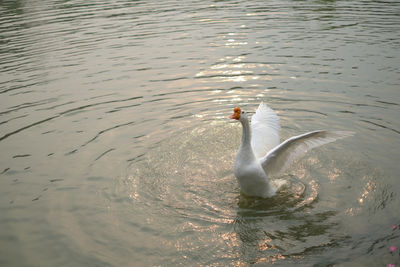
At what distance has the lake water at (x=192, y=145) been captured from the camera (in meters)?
6.25

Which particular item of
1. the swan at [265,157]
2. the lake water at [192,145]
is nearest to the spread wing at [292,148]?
the swan at [265,157]

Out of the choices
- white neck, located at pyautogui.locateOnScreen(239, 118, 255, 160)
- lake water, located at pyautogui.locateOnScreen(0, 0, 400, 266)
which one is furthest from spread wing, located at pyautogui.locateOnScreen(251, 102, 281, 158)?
white neck, located at pyautogui.locateOnScreen(239, 118, 255, 160)

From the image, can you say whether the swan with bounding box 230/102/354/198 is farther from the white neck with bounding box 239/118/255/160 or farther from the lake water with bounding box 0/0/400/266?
the lake water with bounding box 0/0/400/266

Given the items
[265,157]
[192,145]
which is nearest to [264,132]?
[265,157]

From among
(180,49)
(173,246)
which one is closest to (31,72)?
(180,49)

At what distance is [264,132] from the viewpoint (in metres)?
8.32

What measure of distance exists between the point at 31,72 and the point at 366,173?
11.0 metres

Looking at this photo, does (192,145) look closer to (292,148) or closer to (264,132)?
(264,132)

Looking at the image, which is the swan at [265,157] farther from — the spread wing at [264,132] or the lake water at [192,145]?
the spread wing at [264,132]

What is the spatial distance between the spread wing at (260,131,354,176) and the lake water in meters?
0.48

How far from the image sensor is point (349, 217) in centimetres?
659

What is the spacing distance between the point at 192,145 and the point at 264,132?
1.68m

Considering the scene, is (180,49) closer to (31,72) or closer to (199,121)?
(31,72)

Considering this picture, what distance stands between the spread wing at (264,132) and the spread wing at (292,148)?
0.51 m
